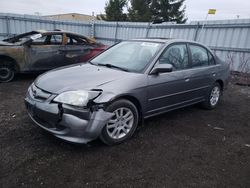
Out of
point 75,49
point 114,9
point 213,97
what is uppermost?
point 114,9

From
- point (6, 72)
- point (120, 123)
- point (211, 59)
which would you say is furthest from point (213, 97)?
point (6, 72)

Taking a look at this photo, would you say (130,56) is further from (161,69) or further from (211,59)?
(211,59)

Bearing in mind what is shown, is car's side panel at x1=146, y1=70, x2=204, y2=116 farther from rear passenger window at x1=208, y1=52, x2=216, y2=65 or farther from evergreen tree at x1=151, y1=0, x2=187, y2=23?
evergreen tree at x1=151, y1=0, x2=187, y2=23

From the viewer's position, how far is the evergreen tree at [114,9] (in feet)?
81.9

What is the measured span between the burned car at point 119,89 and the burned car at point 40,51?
3.04 meters

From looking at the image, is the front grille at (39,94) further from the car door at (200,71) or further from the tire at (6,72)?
the tire at (6,72)

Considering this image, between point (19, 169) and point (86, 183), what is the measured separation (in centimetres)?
84

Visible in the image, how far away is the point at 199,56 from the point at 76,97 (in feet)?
9.66

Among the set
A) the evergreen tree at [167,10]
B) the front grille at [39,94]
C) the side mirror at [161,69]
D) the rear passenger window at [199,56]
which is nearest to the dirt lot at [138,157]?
the front grille at [39,94]

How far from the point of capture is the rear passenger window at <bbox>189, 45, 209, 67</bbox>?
456 centimetres

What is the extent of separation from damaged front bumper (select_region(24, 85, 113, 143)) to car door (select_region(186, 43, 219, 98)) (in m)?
2.13

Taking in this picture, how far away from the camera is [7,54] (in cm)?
622

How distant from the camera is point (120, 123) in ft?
11.0

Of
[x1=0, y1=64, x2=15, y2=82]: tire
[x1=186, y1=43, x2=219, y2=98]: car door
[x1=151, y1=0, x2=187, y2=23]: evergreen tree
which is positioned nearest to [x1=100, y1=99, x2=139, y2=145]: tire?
[x1=186, y1=43, x2=219, y2=98]: car door
